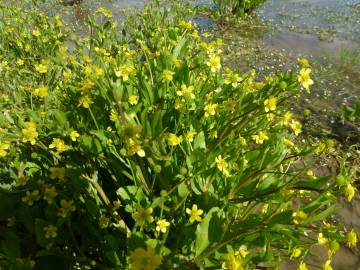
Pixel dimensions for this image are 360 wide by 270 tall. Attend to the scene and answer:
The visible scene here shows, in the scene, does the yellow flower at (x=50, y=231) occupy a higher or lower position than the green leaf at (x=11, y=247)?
higher

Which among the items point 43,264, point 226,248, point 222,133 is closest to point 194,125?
point 222,133

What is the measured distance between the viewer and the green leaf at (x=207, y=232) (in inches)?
53.3

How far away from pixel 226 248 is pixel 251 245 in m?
0.12

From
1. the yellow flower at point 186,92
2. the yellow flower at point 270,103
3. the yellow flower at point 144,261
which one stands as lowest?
the yellow flower at point 144,261

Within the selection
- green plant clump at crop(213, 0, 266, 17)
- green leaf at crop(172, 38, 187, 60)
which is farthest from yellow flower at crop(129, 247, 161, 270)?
green plant clump at crop(213, 0, 266, 17)

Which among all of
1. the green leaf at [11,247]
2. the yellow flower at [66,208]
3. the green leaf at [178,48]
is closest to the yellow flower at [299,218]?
the yellow flower at [66,208]

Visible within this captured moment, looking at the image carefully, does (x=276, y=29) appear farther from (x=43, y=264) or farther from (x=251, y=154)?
(x=43, y=264)

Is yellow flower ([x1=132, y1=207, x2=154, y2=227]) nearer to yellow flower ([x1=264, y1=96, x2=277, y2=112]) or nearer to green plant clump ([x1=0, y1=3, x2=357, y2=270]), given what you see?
green plant clump ([x1=0, y1=3, x2=357, y2=270])

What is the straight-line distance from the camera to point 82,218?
1.64 metres

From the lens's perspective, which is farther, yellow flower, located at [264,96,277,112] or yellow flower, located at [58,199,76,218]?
yellow flower, located at [58,199,76,218]

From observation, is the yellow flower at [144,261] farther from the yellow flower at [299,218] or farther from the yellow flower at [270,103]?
the yellow flower at [270,103]

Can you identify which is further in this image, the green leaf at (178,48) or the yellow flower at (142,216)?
the green leaf at (178,48)

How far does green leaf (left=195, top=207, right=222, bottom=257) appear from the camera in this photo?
1.35 m

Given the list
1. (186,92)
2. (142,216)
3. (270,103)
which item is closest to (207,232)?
(142,216)
